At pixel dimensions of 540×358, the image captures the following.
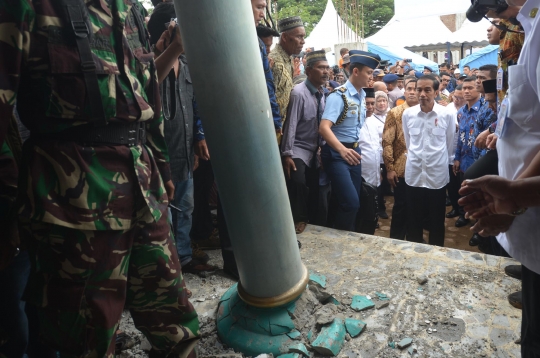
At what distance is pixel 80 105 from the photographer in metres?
1.44

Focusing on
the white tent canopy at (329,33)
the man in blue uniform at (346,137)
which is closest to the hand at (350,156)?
the man in blue uniform at (346,137)

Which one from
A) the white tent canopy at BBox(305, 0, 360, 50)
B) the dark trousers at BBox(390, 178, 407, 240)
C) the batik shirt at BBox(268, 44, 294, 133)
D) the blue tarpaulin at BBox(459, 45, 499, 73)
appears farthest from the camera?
the white tent canopy at BBox(305, 0, 360, 50)

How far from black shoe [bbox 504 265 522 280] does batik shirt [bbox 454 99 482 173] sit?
2.10 m

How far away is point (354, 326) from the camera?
97.6 inches

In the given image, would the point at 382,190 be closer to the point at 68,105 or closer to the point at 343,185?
the point at 343,185

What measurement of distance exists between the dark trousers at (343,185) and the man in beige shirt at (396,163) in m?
0.70

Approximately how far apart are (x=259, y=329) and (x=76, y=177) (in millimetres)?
1386

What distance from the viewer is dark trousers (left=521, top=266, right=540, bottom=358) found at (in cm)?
147

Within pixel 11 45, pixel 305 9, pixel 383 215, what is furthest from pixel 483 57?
pixel 305 9

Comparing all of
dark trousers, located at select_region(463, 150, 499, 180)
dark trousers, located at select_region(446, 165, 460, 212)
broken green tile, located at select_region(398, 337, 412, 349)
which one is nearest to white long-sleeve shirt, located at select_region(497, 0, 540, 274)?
dark trousers, located at select_region(463, 150, 499, 180)

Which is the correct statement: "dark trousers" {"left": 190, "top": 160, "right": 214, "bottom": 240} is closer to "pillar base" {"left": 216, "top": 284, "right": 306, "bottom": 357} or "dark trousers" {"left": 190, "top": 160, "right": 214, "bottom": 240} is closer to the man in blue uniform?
the man in blue uniform

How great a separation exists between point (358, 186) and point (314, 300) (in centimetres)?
210

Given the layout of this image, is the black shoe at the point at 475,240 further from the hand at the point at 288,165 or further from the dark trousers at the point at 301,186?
the hand at the point at 288,165

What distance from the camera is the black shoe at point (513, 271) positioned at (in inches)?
121
